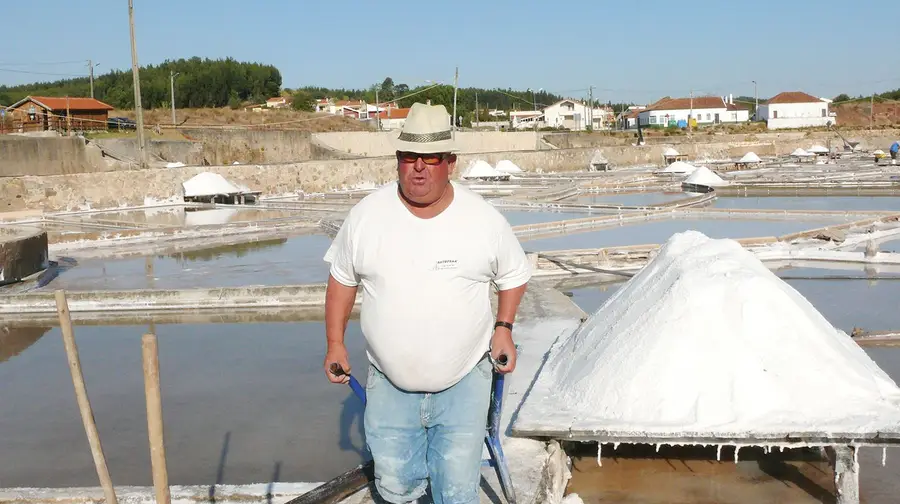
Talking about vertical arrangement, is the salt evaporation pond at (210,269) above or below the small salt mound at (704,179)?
below

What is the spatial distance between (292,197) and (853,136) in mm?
39313

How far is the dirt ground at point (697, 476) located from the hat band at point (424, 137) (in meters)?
1.71

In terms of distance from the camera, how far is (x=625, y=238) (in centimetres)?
1202

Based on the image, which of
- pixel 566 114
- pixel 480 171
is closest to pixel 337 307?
pixel 480 171

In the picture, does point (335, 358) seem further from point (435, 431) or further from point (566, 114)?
point (566, 114)

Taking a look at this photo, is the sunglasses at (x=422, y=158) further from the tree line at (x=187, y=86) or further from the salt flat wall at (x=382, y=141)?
the tree line at (x=187, y=86)

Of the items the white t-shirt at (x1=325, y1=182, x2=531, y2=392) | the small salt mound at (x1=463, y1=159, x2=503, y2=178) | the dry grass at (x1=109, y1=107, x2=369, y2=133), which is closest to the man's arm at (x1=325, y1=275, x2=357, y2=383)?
the white t-shirt at (x1=325, y1=182, x2=531, y2=392)

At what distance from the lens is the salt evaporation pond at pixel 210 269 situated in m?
8.80

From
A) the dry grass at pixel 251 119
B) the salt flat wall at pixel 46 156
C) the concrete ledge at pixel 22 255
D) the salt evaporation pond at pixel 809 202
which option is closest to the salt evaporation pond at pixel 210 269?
the concrete ledge at pixel 22 255

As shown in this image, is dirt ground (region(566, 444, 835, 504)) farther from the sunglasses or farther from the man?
the sunglasses

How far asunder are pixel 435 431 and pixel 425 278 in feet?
1.40

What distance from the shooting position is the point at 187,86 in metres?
55.4

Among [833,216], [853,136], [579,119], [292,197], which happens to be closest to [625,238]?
[833,216]

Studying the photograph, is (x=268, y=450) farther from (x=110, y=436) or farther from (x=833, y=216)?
(x=833, y=216)
